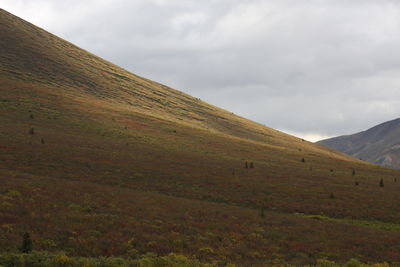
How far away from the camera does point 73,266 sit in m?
14.0

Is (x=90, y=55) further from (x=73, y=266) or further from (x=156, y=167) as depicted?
(x=73, y=266)

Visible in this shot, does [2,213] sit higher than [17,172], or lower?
lower

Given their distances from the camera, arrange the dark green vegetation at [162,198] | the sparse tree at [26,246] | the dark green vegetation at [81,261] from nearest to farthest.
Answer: the dark green vegetation at [81,261], the sparse tree at [26,246], the dark green vegetation at [162,198]

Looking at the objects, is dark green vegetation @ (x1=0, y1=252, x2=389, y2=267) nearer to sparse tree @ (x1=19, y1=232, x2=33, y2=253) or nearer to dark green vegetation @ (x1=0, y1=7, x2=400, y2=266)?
sparse tree @ (x1=19, y1=232, x2=33, y2=253)

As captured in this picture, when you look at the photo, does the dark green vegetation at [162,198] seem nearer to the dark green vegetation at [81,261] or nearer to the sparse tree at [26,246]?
the sparse tree at [26,246]

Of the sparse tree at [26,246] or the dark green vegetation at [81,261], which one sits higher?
the sparse tree at [26,246]

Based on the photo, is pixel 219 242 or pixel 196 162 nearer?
pixel 219 242

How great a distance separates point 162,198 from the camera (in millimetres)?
31172

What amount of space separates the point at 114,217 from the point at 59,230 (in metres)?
4.64

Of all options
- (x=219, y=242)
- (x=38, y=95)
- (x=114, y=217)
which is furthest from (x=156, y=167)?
(x=38, y=95)

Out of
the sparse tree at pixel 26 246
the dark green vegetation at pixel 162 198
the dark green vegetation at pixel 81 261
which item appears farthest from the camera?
the dark green vegetation at pixel 162 198

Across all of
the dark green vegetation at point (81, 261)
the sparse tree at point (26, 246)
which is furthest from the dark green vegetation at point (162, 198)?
the dark green vegetation at point (81, 261)

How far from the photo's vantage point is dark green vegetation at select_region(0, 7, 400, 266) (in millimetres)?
19562

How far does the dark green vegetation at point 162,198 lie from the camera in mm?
19562
